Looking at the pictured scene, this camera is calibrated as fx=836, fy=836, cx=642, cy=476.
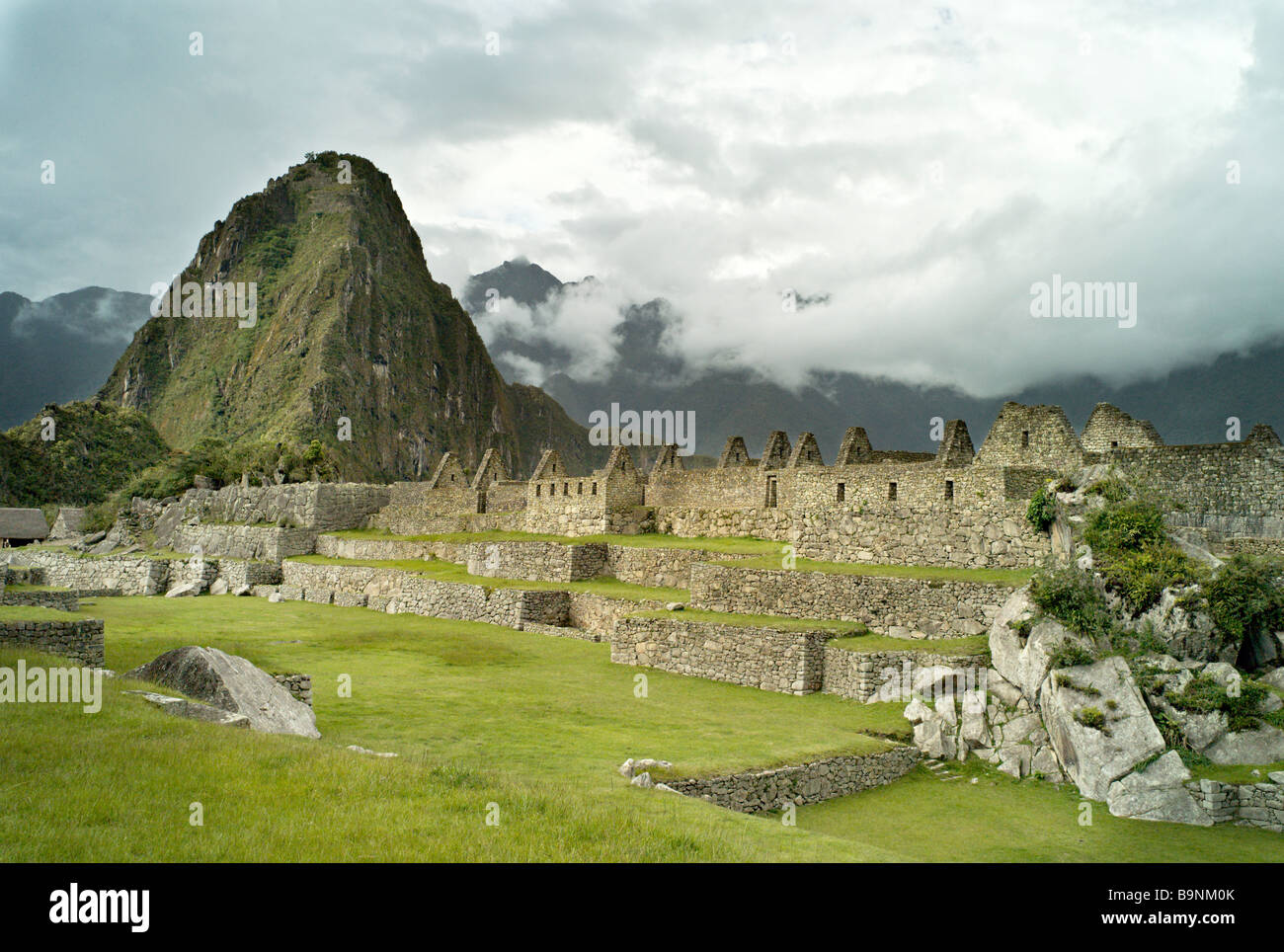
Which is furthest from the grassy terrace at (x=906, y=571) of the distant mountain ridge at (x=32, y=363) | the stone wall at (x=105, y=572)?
the distant mountain ridge at (x=32, y=363)

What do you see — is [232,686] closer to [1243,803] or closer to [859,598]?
[859,598]

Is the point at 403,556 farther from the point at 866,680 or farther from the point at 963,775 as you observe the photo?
the point at 963,775

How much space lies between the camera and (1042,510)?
61.9ft

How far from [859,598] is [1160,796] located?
843 centimetres

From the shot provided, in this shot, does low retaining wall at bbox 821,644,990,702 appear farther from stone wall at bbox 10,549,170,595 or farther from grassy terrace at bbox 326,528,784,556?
stone wall at bbox 10,549,170,595

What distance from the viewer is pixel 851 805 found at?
42.2 feet

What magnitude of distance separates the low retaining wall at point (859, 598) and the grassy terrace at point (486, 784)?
2639 millimetres

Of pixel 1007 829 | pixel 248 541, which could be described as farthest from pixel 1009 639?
pixel 248 541

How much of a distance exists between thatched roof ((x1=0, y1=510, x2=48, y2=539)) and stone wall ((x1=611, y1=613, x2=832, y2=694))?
57664 mm

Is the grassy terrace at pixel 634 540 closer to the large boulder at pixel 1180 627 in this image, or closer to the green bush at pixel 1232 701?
the large boulder at pixel 1180 627

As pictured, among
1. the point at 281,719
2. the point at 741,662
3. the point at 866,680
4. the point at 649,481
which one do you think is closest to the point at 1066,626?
the point at 866,680

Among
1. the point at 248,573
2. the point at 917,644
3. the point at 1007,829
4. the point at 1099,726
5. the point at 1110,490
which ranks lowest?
the point at 1007,829
